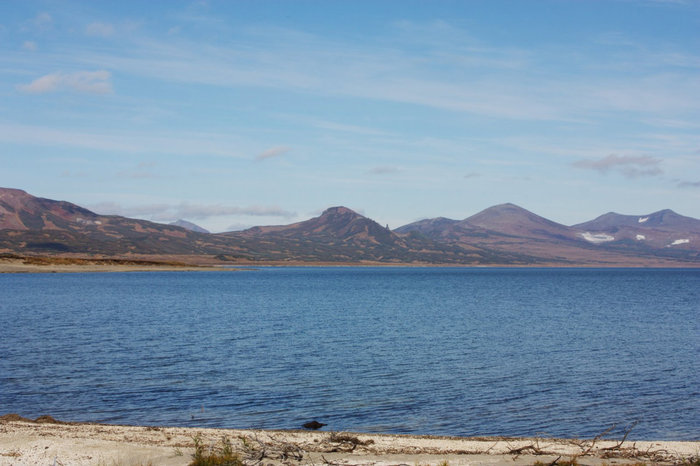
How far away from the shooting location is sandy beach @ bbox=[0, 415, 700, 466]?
19875mm

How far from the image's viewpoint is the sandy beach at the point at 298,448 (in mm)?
19875

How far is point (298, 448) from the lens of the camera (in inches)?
790

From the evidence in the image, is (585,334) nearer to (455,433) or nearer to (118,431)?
(455,433)

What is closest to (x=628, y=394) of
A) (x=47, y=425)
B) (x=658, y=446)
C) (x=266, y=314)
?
(x=658, y=446)

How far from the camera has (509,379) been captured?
1571 inches

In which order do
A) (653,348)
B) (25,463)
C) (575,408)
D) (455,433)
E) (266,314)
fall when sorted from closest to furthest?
(25,463) → (455,433) → (575,408) → (653,348) → (266,314)

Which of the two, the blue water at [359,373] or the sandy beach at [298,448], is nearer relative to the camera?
the sandy beach at [298,448]

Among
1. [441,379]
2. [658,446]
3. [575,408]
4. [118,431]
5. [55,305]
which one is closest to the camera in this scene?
[658,446]

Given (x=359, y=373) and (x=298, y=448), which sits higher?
(x=298, y=448)

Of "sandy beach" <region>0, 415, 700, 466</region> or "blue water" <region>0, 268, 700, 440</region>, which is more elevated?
"sandy beach" <region>0, 415, 700, 466</region>

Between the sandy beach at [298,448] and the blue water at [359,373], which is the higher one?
the sandy beach at [298,448]

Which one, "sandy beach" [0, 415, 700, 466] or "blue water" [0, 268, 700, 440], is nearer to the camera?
"sandy beach" [0, 415, 700, 466]

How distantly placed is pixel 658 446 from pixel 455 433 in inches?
323

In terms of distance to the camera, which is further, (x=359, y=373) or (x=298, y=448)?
(x=359, y=373)
